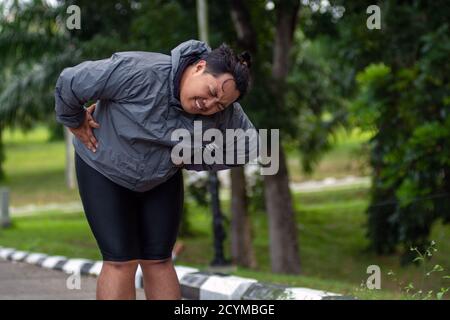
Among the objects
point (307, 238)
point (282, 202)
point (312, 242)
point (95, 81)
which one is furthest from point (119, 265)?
point (307, 238)

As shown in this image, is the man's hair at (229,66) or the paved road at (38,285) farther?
the paved road at (38,285)

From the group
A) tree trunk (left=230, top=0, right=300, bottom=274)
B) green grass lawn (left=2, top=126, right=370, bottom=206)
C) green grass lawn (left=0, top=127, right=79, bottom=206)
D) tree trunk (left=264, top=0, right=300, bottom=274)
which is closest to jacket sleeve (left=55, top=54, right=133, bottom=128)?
tree trunk (left=230, top=0, right=300, bottom=274)

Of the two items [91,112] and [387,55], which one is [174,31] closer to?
[387,55]

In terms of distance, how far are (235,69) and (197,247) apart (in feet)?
50.8

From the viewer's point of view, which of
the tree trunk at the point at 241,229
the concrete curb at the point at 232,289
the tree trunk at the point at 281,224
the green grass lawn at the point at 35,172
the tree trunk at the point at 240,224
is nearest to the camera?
the concrete curb at the point at 232,289

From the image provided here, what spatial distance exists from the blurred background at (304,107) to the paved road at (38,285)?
1844mm

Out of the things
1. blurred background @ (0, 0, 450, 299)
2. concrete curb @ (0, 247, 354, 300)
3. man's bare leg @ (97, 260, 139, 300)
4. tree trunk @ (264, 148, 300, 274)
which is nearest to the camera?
man's bare leg @ (97, 260, 139, 300)

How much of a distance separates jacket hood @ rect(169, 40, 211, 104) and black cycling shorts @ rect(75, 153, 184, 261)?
19.5 inches

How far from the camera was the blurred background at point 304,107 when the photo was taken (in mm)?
12484

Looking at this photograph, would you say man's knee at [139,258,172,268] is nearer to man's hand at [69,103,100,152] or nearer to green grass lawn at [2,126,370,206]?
man's hand at [69,103,100,152]

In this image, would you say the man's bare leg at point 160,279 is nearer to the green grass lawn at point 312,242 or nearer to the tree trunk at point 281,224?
the green grass lawn at point 312,242

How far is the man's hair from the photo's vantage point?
423 cm

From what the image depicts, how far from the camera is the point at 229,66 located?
4.24 meters

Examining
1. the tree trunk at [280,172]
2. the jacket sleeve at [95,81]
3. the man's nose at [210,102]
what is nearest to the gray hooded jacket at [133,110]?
the jacket sleeve at [95,81]
